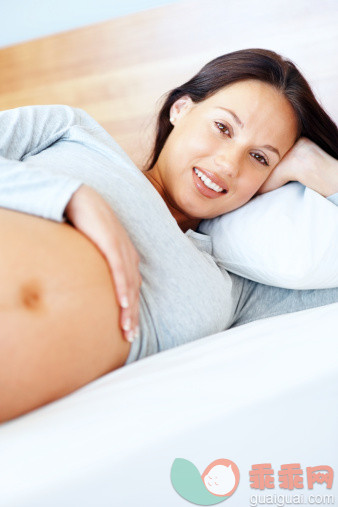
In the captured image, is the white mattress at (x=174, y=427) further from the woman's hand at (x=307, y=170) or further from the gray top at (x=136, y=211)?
the woman's hand at (x=307, y=170)

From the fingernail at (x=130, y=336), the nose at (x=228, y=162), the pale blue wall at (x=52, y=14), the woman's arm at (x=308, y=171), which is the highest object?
the pale blue wall at (x=52, y=14)

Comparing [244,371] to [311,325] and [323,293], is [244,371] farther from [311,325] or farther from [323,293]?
[323,293]

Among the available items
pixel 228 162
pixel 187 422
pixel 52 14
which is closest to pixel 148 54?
pixel 52 14

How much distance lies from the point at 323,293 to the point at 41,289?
0.69 metres

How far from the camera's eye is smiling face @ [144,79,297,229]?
3.86 feet

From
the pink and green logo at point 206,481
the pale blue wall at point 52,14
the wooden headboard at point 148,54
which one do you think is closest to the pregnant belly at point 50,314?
the pink and green logo at point 206,481

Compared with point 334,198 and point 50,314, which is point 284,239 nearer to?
point 334,198

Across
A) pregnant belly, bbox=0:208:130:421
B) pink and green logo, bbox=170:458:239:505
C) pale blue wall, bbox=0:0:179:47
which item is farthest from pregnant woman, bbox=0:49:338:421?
pale blue wall, bbox=0:0:179:47

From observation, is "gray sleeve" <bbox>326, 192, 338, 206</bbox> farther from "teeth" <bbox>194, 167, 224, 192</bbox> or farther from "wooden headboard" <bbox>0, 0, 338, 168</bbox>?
"wooden headboard" <bbox>0, 0, 338, 168</bbox>

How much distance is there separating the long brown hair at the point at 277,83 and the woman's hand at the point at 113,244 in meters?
0.55

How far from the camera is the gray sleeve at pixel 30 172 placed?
0.84m

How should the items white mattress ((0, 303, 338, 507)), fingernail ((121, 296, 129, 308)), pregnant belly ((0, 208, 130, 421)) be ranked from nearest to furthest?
white mattress ((0, 303, 338, 507)), pregnant belly ((0, 208, 130, 421)), fingernail ((121, 296, 129, 308))

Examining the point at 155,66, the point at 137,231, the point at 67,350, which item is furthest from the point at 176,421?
the point at 155,66

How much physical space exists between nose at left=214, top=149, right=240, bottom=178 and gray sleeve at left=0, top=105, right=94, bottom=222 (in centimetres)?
37
